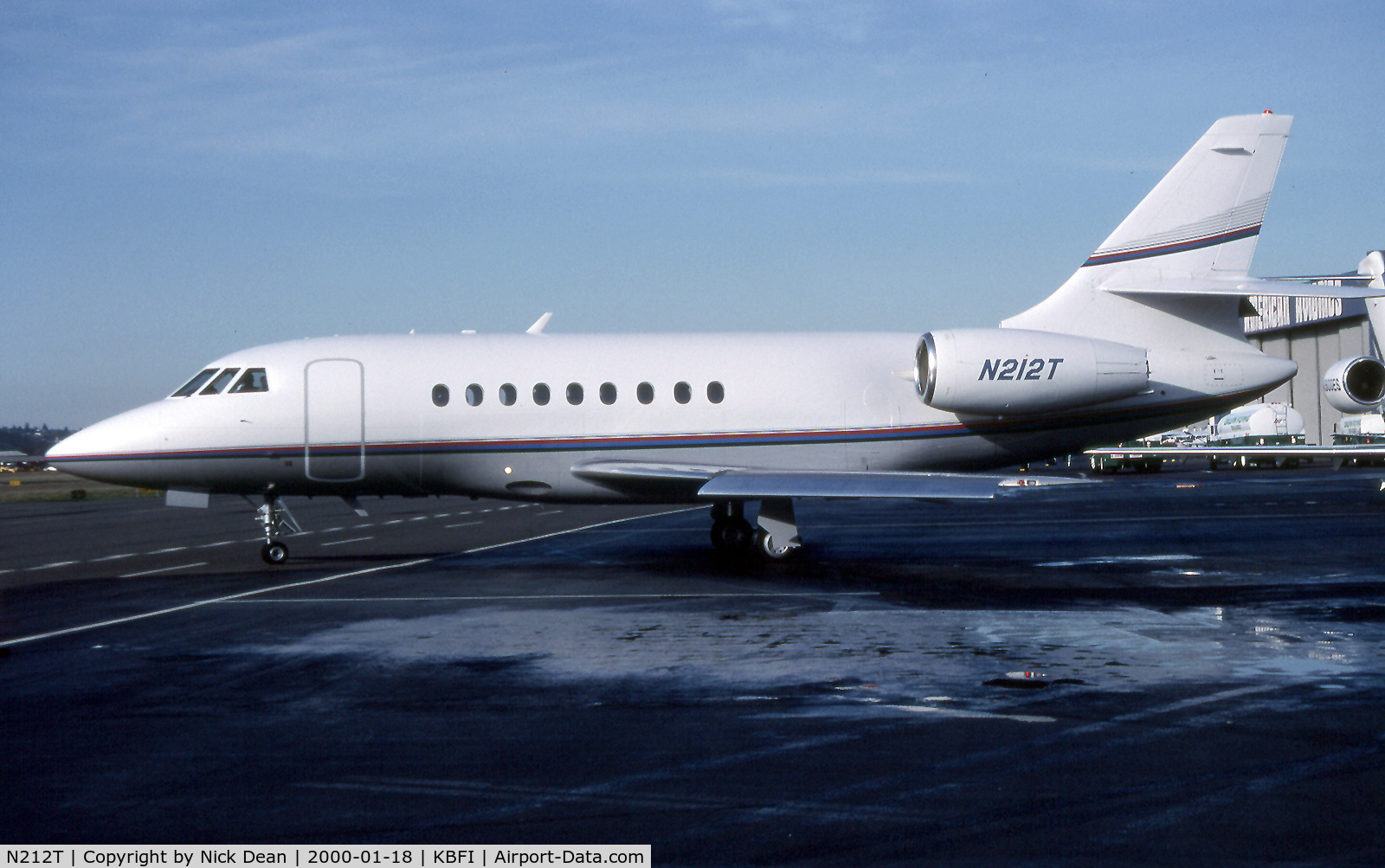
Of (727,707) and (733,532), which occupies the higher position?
(733,532)

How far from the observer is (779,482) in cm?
1509

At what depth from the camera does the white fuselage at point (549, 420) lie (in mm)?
17031

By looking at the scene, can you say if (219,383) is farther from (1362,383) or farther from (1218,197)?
(1362,383)

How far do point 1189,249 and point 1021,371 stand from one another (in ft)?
10.9

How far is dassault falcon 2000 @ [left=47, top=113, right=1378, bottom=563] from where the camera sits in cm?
1691

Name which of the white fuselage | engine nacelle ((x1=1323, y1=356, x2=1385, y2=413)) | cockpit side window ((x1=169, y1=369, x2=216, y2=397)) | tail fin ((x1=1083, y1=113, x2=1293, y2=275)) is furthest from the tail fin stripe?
cockpit side window ((x1=169, y1=369, x2=216, y2=397))

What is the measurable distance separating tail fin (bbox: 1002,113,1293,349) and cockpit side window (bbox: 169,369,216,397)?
1204cm

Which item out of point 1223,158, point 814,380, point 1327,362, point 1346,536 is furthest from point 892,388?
point 1327,362

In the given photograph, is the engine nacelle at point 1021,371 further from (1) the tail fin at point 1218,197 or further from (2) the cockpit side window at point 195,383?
(2) the cockpit side window at point 195,383

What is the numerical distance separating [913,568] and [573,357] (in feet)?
18.2

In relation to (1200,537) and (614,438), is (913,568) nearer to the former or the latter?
(614,438)

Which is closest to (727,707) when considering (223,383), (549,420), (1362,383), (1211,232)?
(549,420)

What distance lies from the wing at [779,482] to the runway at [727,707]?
1.05 metres

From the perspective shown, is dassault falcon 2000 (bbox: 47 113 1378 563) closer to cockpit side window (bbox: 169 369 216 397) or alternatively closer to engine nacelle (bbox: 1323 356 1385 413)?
cockpit side window (bbox: 169 369 216 397)
